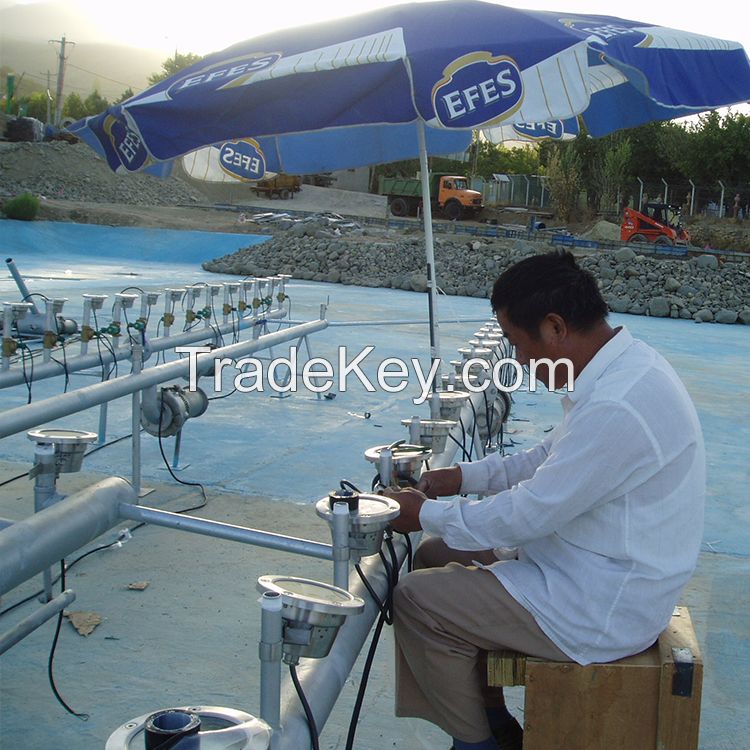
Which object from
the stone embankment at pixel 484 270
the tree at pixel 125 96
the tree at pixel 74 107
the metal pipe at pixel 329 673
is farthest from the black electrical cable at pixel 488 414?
the tree at pixel 74 107

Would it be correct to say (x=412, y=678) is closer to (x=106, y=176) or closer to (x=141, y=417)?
(x=141, y=417)

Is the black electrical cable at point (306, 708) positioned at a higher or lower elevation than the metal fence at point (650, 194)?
lower

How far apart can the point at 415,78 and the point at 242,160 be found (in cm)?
216

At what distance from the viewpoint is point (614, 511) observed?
6.55 ft

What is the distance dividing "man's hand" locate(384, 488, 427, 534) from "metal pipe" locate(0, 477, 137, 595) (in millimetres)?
760

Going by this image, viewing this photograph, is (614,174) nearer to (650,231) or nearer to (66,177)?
(650,231)

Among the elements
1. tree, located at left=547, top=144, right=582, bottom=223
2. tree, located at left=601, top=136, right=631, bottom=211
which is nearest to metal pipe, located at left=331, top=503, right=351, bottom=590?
tree, located at left=547, top=144, right=582, bottom=223

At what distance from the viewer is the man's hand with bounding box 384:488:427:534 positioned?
7.30ft

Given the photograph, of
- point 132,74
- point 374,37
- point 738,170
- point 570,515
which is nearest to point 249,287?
point 374,37

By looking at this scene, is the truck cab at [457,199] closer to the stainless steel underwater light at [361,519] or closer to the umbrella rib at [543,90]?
the umbrella rib at [543,90]

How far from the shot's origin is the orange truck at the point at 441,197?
110 feet

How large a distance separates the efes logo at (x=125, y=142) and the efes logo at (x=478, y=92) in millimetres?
1647

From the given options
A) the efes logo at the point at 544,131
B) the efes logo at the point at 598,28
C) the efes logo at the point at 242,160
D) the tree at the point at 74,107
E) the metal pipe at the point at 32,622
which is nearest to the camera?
the metal pipe at the point at 32,622

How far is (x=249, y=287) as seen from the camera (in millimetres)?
7320
